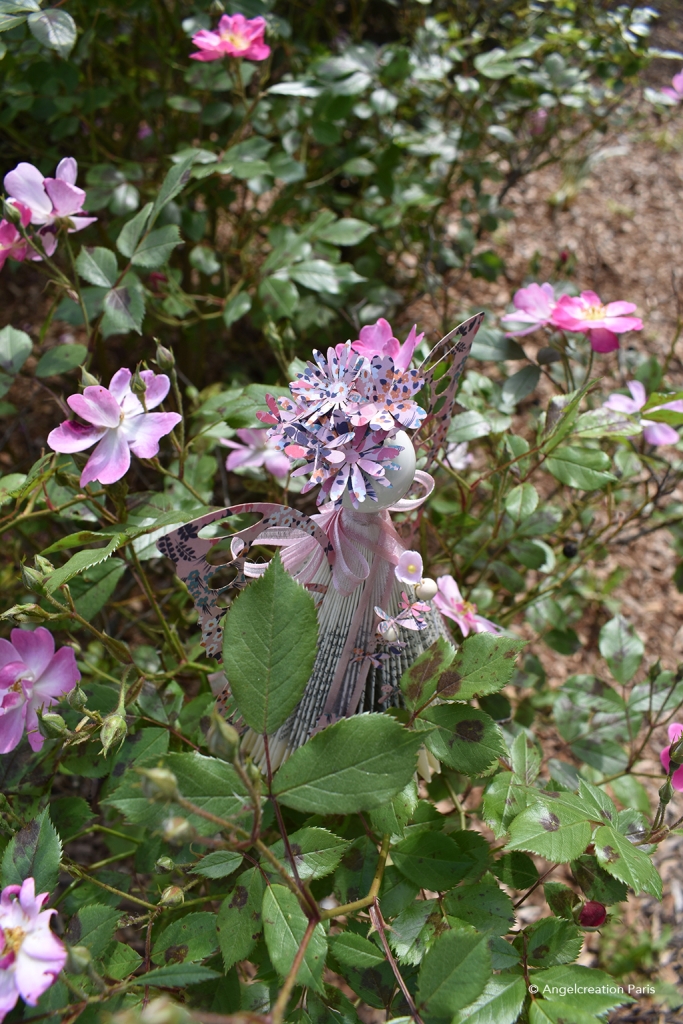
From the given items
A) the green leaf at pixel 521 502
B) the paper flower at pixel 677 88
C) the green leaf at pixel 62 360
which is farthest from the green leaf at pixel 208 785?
the paper flower at pixel 677 88

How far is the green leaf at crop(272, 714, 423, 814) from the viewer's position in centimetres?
55

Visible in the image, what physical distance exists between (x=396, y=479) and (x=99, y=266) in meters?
0.64

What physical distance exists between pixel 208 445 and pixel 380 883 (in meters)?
0.67

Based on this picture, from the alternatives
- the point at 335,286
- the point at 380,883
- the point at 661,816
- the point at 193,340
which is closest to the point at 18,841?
the point at 380,883

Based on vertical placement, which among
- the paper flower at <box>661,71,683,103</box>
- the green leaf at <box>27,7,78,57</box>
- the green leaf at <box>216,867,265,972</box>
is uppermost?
the green leaf at <box>27,7,78,57</box>

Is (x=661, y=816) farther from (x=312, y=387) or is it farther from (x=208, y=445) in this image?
(x=208, y=445)

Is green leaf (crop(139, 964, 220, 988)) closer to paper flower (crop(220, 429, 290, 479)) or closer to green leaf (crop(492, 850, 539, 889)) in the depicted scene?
green leaf (crop(492, 850, 539, 889))

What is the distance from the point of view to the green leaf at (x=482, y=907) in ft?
2.24

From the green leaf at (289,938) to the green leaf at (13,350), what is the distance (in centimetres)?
74

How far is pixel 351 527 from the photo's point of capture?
0.72 m

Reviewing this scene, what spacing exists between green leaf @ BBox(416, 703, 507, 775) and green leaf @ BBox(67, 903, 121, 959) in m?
0.34

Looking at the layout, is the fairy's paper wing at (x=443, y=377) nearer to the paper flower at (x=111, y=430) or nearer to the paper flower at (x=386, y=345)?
the paper flower at (x=386, y=345)

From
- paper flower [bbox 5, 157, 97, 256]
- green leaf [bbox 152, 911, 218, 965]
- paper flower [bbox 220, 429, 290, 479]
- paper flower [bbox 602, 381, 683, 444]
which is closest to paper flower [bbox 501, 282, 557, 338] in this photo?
paper flower [bbox 602, 381, 683, 444]

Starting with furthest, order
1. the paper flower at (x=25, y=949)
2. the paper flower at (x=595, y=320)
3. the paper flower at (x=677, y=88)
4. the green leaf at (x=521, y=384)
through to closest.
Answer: the paper flower at (x=677, y=88), the green leaf at (x=521, y=384), the paper flower at (x=595, y=320), the paper flower at (x=25, y=949)
